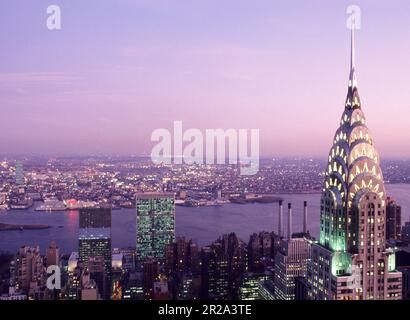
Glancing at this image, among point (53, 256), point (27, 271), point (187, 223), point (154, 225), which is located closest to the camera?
point (27, 271)

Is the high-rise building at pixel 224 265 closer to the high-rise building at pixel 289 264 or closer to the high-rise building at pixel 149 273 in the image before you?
the high-rise building at pixel 289 264

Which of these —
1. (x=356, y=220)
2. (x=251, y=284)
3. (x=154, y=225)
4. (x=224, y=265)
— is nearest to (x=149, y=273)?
(x=224, y=265)

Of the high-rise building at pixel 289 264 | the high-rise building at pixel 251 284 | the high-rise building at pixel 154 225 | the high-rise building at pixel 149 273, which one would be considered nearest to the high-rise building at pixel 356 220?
the high-rise building at pixel 289 264

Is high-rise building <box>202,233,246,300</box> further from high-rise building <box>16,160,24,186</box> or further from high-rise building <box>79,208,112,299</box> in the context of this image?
high-rise building <box>16,160,24,186</box>

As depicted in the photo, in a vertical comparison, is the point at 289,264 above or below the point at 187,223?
below

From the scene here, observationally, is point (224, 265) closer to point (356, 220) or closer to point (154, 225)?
point (154, 225)

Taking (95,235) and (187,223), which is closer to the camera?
(95,235)
